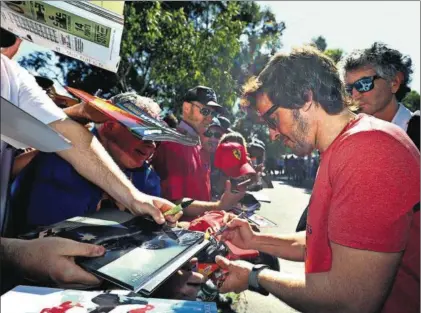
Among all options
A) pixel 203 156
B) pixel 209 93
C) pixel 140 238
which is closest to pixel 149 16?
pixel 209 93

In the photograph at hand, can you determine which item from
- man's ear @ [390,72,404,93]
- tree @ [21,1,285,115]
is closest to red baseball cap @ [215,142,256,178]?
man's ear @ [390,72,404,93]

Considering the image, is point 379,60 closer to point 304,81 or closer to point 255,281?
point 304,81

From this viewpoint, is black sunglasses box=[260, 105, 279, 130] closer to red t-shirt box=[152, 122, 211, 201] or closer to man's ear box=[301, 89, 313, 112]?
man's ear box=[301, 89, 313, 112]

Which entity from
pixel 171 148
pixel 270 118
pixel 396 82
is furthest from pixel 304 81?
pixel 171 148

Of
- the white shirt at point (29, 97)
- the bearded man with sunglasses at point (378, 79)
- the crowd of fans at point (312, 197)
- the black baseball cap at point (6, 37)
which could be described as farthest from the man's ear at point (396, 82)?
the black baseball cap at point (6, 37)

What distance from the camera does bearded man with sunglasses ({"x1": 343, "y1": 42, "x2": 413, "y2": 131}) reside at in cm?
306

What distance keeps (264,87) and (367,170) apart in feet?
2.53

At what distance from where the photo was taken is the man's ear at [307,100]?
1.80m

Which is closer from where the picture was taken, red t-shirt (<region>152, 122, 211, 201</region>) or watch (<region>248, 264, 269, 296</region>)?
watch (<region>248, 264, 269, 296</region>)

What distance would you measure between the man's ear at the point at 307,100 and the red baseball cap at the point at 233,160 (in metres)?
1.86

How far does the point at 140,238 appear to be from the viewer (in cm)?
136

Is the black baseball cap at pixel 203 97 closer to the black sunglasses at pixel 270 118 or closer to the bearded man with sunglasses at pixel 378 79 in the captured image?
the bearded man with sunglasses at pixel 378 79

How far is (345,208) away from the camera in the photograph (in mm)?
1359

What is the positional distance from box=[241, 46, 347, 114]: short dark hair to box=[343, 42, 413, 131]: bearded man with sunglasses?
131 cm
